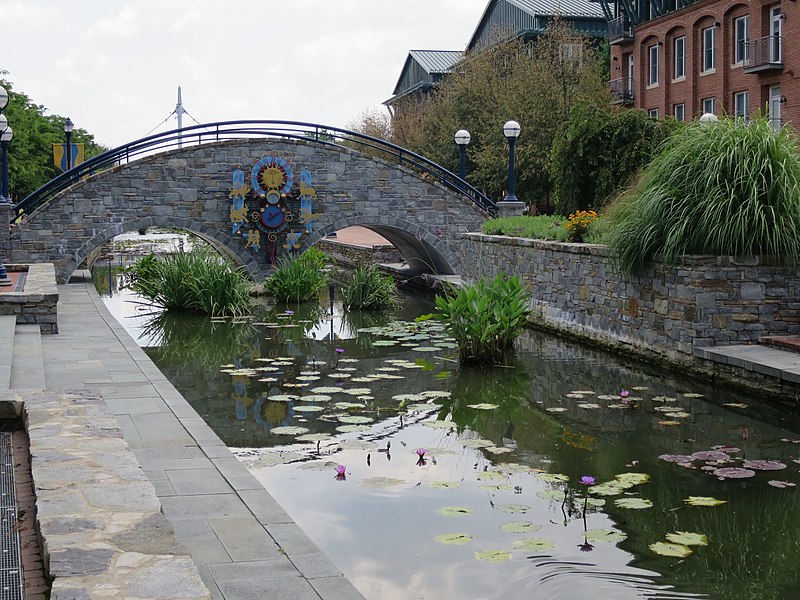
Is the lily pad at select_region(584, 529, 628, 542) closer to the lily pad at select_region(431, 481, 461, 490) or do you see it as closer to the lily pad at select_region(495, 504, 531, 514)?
the lily pad at select_region(495, 504, 531, 514)

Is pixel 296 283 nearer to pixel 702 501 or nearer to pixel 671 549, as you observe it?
pixel 702 501

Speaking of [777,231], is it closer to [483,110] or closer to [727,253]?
[727,253]

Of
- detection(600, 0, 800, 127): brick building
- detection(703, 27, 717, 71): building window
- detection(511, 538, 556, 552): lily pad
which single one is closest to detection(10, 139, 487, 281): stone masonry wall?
detection(600, 0, 800, 127): brick building

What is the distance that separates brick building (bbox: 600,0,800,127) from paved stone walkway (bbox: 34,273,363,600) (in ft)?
70.0

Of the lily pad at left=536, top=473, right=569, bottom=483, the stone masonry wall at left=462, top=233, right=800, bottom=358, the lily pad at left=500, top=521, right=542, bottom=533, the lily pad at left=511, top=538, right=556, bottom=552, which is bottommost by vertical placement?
the lily pad at left=511, top=538, right=556, bottom=552

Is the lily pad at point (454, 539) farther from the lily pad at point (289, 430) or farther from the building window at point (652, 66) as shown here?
the building window at point (652, 66)

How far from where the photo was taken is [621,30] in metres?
40.5

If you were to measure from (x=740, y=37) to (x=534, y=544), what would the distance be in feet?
101

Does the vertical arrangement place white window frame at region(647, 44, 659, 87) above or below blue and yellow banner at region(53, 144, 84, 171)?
above

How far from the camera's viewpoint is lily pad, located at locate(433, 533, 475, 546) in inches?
233

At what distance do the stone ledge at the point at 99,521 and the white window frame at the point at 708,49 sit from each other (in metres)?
31.8

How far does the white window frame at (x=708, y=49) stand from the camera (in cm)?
3456

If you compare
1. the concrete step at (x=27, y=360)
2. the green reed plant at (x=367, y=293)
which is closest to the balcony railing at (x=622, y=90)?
the green reed plant at (x=367, y=293)

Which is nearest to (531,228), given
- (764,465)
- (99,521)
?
(764,465)
